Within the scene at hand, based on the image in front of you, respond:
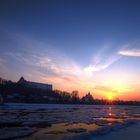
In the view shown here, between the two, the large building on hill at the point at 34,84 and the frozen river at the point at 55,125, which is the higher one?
the large building on hill at the point at 34,84

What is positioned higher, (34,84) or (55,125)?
(34,84)

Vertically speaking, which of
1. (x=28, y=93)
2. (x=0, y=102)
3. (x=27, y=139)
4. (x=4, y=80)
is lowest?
(x=27, y=139)

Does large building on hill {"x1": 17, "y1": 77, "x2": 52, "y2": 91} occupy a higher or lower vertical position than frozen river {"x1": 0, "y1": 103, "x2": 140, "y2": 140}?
higher

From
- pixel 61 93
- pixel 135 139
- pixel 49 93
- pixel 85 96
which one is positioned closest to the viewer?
pixel 135 139

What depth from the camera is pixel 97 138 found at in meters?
9.72

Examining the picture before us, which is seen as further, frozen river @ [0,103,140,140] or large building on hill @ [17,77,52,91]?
large building on hill @ [17,77,52,91]

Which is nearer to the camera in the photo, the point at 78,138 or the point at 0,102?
the point at 78,138

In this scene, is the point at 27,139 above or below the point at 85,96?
below

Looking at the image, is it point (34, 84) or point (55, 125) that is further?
point (34, 84)

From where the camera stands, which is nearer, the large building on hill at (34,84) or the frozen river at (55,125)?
the frozen river at (55,125)

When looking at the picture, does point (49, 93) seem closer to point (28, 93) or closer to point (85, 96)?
point (28, 93)

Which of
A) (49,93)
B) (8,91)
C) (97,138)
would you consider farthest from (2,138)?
(49,93)

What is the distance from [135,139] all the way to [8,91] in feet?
384

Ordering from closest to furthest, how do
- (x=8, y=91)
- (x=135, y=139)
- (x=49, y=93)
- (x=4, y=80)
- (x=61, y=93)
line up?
1. (x=135, y=139)
2. (x=8, y=91)
3. (x=4, y=80)
4. (x=49, y=93)
5. (x=61, y=93)
